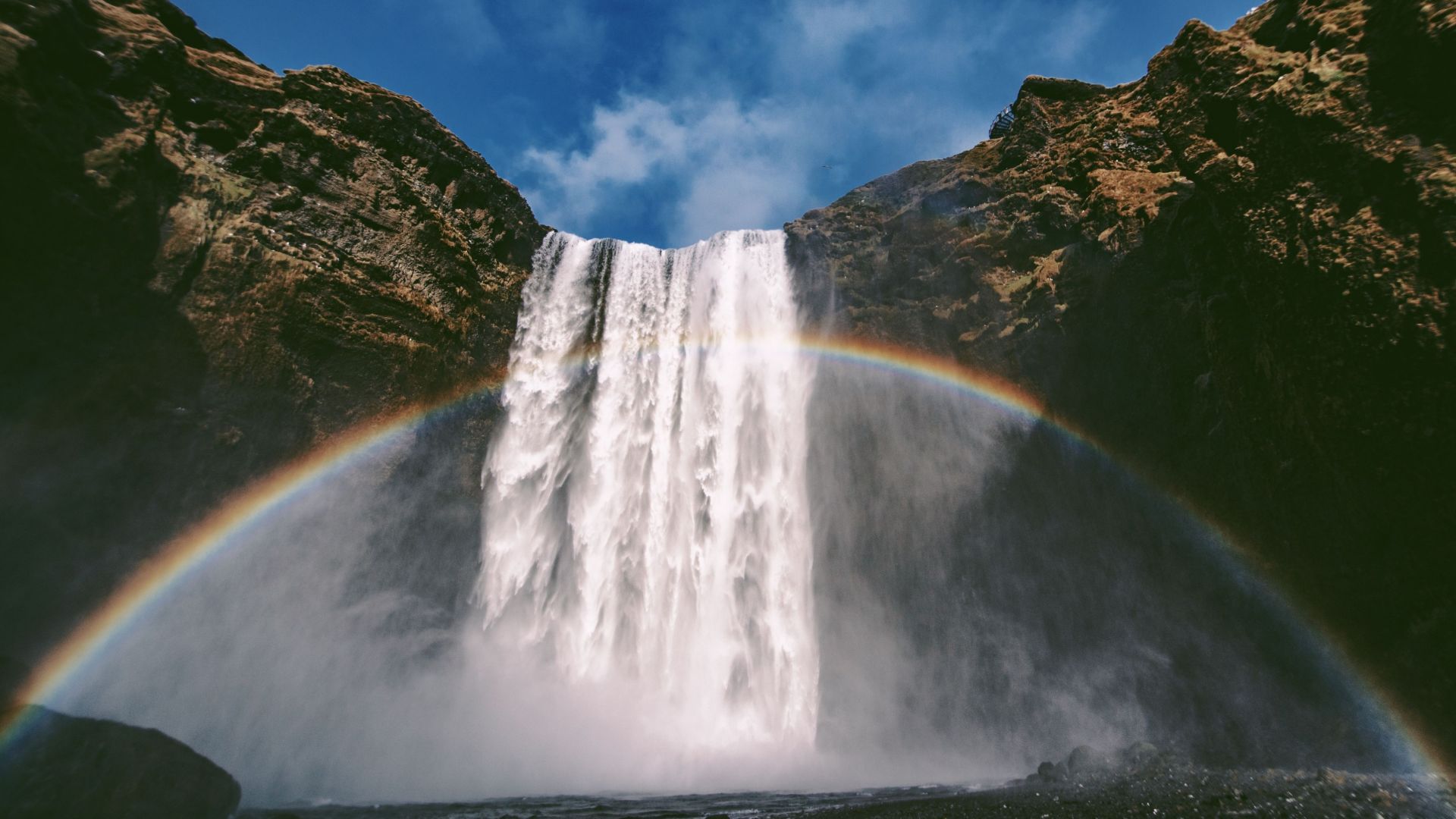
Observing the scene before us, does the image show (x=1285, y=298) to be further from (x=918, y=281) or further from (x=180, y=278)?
(x=180, y=278)

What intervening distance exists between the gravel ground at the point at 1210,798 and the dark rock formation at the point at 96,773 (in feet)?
27.2

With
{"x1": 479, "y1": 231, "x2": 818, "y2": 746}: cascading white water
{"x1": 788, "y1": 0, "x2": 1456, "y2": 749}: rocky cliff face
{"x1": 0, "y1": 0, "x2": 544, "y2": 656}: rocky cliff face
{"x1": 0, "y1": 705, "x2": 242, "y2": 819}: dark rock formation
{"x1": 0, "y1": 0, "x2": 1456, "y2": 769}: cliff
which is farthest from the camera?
{"x1": 479, "y1": 231, "x2": 818, "y2": 746}: cascading white water

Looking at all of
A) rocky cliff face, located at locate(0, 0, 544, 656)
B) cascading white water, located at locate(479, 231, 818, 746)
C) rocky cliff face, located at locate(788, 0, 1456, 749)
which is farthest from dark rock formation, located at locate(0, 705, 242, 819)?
rocky cliff face, located at locate(788, 0, 1456, 749)

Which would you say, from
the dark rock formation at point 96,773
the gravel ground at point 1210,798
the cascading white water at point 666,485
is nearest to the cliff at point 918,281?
the cascading white water at point 666,485

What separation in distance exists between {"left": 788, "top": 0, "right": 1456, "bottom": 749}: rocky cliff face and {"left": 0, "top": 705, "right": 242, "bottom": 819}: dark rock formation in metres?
15.0

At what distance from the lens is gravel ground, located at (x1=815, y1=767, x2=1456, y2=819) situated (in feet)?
20.9

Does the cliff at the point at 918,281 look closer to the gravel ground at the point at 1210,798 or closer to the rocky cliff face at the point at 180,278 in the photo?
the rocky cliff face at the point at 180,278

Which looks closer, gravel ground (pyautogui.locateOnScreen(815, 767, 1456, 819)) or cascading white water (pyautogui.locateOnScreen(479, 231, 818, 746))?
gravel ground (pyautogui.locateOnScreen(815, 767, 1456, 819))

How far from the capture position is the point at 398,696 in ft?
51.2

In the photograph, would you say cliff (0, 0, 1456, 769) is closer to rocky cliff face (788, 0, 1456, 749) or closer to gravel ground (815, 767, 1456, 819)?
rocky cliff face (788, 0, 1456, 749)

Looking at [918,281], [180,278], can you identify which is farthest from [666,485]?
[180,278]

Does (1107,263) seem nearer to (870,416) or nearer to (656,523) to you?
(870,416)

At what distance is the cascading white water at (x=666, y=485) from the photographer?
17016mm

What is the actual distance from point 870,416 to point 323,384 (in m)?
13.4
